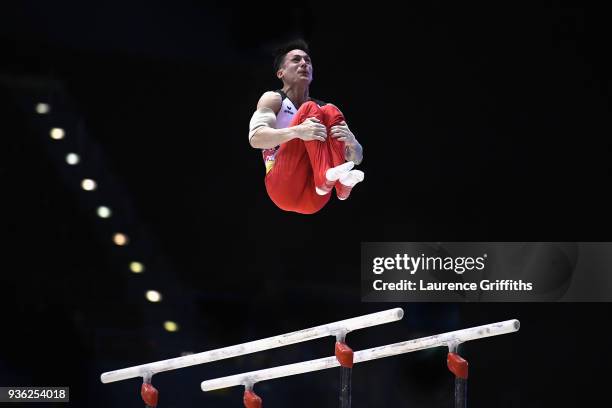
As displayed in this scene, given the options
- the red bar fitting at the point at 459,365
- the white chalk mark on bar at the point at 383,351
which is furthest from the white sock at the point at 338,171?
the red bar fitting at the point at 459,365

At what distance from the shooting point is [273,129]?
602 centimetres

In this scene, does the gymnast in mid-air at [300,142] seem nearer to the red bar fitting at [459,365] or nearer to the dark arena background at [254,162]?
the red bar fitting at [459,365]

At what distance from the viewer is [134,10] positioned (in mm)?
8305

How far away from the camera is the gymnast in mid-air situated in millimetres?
5828

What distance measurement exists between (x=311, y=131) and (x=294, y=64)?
66cm

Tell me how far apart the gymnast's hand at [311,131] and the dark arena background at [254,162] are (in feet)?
7.84

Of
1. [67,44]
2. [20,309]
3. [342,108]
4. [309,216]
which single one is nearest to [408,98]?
[342,108]

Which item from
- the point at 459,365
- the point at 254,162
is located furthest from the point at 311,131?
the point at 254,162

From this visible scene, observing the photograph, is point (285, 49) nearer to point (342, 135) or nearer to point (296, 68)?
point (296, 68)

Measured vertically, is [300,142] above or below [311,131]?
above

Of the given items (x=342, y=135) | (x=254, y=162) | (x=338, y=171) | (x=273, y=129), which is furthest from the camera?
(x=254, y=162)

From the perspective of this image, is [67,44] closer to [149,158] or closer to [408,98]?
[149,158]

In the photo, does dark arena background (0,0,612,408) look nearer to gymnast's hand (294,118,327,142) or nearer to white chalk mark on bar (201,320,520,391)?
white chalk mark on bar (201,320,520,391)

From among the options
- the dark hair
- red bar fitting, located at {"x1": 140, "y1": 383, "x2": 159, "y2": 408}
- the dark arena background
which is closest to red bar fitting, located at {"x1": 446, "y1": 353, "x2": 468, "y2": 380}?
red bar fitting, located at {"x1": 140, "y1": 383, "x2": 159, "y2": 408}
